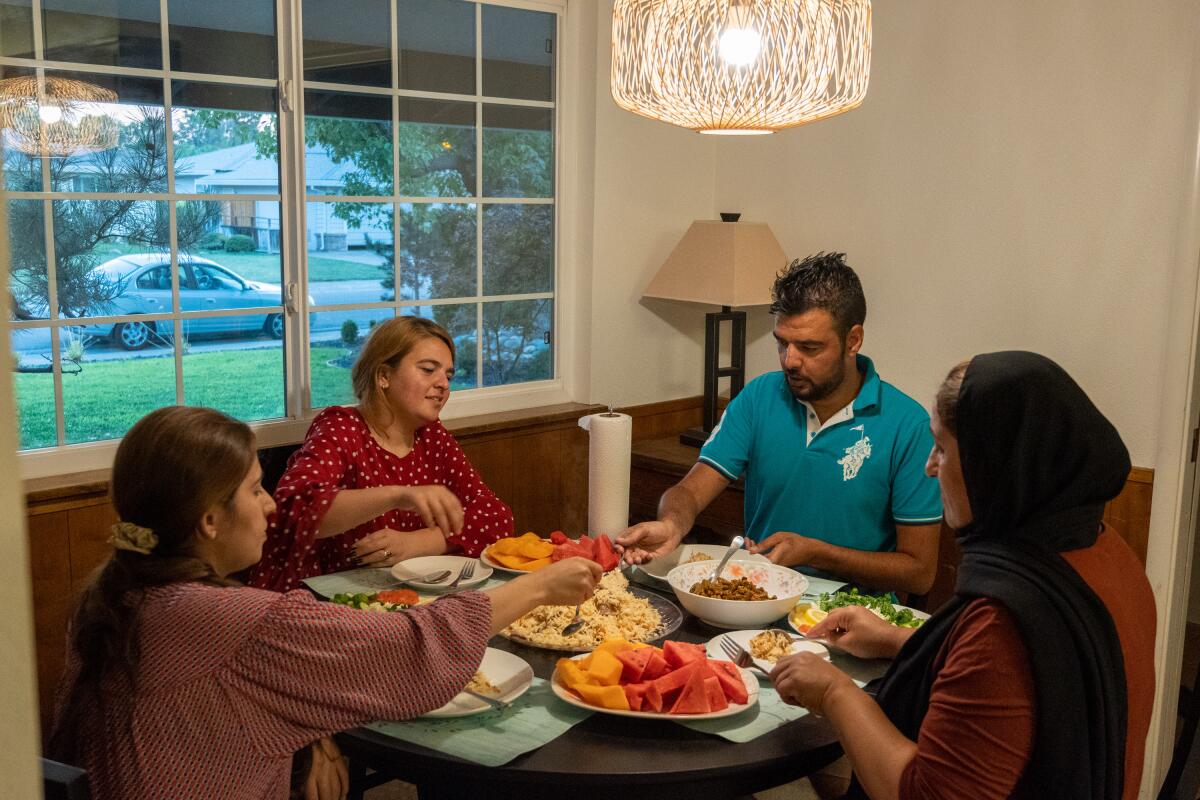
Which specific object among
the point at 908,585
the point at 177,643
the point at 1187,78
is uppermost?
the point at 1187,78

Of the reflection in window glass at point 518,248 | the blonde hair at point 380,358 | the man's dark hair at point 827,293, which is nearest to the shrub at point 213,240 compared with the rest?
the blonde hair at point 380,358

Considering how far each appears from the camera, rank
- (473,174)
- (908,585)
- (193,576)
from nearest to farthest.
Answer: (193,576)
(908,585)
(473,174)

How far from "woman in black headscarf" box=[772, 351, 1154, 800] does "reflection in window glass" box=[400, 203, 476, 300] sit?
7.17ft

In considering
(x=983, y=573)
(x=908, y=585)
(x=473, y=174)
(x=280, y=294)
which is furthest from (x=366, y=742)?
(x=473, y=174)

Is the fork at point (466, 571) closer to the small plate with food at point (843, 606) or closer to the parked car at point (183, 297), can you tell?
the small plate with food at point (843, 606)

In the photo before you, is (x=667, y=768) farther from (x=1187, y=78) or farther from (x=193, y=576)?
(x=1187, y=78)

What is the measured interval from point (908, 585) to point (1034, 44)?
5.50 ft

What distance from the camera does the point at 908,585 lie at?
2312 millimetres

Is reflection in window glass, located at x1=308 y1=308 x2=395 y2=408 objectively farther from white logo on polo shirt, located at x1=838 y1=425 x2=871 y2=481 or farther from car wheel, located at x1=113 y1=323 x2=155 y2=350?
white logo on polo shirt, located at x1=838 y1=425 x2=871 y2=481

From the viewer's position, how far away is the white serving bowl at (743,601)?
1.86 meters

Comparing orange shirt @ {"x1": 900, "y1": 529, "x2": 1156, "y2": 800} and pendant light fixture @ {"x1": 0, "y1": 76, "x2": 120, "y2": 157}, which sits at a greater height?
pendant light fixture @ {"x1": 0, "y1": 76, "x2": 120, "y2": 157}

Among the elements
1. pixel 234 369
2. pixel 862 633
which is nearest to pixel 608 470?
pixel 862 633

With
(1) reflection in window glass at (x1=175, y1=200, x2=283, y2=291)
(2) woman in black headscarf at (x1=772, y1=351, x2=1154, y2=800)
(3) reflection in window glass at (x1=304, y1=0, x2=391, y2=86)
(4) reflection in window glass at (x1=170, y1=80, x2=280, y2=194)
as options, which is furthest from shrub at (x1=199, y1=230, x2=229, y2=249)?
A: (2) woman in black headscarf at (x1=772, y1=351, x2=1154, y2=800)

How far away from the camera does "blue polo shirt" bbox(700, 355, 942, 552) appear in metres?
2.41
